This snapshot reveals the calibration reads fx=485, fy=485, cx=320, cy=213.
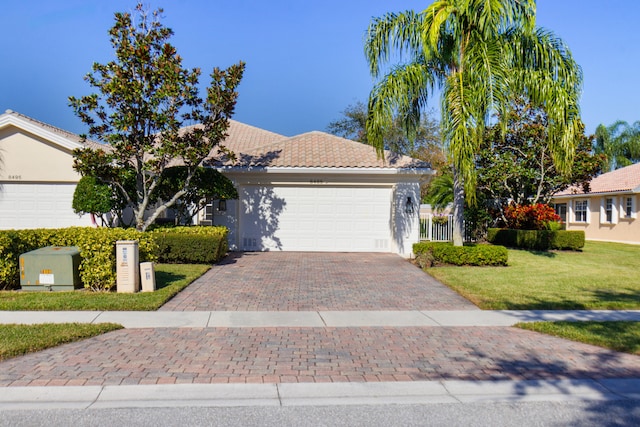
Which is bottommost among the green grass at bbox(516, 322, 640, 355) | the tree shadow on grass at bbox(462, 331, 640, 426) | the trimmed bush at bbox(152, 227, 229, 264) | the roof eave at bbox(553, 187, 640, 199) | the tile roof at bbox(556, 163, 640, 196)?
the tree shadow on grass at bbox(462, 331, 640, 426)

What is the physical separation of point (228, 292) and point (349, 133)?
118 ft

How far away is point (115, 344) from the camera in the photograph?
21.0 feet

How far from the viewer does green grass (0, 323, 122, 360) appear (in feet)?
19.6

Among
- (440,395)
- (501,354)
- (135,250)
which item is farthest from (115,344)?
(501,354)

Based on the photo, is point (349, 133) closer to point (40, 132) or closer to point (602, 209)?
point (602, 209)

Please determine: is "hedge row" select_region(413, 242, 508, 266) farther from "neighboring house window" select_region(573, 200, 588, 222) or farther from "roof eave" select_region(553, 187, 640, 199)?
"neighboring house window" select_region(573, 200, 588, 222)

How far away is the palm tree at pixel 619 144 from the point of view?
152 ft

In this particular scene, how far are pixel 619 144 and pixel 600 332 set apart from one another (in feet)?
156

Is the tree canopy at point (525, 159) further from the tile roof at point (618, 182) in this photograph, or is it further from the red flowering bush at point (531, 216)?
the tile roof at point (618, 182)

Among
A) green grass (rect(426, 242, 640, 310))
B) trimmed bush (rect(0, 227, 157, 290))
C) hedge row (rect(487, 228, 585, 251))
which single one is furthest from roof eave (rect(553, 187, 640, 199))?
trimmed bush (rect(0, 227, 157, 290))

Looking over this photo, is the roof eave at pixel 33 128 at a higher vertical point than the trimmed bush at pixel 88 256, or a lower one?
higher

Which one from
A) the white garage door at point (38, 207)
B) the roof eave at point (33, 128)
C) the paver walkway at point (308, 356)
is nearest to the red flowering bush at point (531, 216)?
the paver walkway at point (308, 356)

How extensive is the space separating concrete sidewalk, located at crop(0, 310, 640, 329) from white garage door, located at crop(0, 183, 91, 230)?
872cm

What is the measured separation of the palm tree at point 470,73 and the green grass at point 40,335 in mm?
8863
